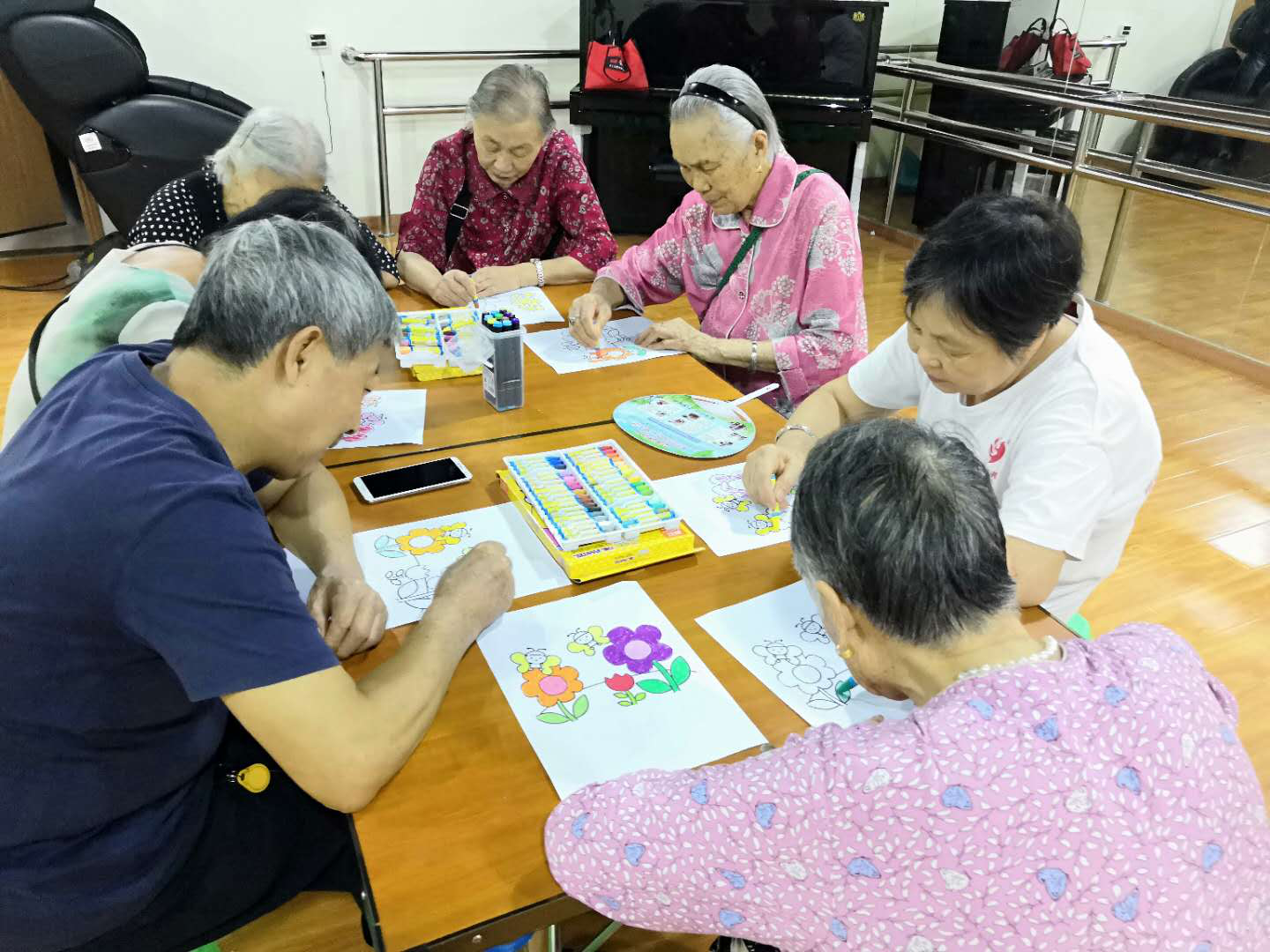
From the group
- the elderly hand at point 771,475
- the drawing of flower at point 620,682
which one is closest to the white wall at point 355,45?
the elderly hand at point 771,475

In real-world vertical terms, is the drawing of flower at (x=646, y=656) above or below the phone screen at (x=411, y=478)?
below

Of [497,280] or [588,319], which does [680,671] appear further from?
[497,280]

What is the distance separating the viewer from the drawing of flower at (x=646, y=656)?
1.13 meters

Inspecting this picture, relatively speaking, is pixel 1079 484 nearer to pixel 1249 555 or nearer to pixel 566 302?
pixel 566 302

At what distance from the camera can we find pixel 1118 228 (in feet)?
14.2

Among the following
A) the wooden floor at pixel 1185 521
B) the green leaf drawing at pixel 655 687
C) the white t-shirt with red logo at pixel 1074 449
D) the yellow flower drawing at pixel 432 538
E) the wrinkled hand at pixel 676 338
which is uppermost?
the white t-shirt with red logo at pixel 1074 449

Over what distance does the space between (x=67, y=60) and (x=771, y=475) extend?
3882 mm

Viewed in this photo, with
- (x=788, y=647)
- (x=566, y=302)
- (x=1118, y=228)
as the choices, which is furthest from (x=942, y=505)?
(x=1118, y=228)

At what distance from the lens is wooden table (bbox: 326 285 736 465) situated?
1711 mm

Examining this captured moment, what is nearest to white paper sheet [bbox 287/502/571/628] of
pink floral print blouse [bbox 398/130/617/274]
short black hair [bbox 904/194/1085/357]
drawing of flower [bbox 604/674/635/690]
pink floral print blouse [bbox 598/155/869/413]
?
drawing of flower [bbox 604/674/635/690]

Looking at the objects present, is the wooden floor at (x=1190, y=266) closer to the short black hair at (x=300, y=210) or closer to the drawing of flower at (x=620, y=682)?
the short black hair at (x=300, y=210)

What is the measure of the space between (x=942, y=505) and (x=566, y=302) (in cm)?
176

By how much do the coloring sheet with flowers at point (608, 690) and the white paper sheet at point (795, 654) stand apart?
0.07 meters

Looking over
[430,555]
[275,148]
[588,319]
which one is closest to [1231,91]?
[588,319]
